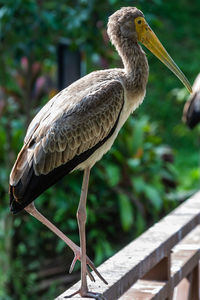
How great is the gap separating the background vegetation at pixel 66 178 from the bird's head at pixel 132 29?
5.92 ft

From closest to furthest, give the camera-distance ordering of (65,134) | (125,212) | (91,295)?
1. (91,295)
2. (65,134)
3. (125,212)

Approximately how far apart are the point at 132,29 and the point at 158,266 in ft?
3.36

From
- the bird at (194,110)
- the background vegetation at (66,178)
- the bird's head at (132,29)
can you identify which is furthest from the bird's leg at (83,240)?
the bird at (194,110)

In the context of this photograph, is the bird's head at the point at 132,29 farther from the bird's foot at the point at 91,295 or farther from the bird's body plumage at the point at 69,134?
the bird's foot at the point at 91,295

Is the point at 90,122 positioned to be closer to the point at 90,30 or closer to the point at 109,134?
the point at 109,134

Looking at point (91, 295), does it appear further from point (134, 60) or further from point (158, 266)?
point (134, 60)

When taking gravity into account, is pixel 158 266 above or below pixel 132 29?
below

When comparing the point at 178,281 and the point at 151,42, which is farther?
the point at 151,42

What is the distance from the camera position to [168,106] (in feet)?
44.1

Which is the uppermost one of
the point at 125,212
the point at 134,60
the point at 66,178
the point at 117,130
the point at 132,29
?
the point at 132,29

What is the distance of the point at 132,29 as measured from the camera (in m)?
2.76

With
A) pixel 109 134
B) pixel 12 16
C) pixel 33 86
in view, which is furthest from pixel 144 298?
pixel 33 86

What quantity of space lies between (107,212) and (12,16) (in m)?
2.44

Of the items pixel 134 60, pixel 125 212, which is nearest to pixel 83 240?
pixel 134 60
